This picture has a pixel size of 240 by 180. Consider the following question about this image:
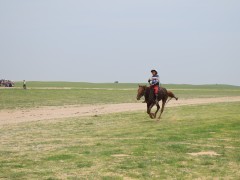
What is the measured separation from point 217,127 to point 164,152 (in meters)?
7.51

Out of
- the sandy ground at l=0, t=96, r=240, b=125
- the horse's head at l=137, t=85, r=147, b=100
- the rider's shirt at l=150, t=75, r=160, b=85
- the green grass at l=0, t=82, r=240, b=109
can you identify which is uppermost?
the rider's shirt at l=150, t=75, r=160, b=85

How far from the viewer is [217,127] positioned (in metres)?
19.2

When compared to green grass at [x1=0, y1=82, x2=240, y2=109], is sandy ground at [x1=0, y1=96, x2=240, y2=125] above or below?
below

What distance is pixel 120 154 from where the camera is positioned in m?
12.0

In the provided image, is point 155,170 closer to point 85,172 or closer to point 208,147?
point 85,172

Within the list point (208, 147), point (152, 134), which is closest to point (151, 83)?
point (152, 134)

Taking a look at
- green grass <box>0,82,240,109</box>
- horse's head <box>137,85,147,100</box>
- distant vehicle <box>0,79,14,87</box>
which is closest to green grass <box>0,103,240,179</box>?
horse's head <box>137,85,147,100</box>

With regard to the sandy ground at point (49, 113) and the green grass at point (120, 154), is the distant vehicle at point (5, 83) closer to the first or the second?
the sandy ground at point (49, 113)

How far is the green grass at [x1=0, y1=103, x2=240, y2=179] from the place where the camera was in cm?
958

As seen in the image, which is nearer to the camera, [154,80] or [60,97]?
[154,80]

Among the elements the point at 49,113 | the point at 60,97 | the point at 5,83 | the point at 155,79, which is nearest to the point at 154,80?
the point at 155,79

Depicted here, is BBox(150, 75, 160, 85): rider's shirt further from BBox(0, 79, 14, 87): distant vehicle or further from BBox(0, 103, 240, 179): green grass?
BBox(0, 79, 14, 87): distant vehicle

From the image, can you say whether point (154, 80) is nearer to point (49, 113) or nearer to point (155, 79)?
point (155, 79)

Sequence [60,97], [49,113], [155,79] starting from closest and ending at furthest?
[155,79], [49,113], [60,97]
